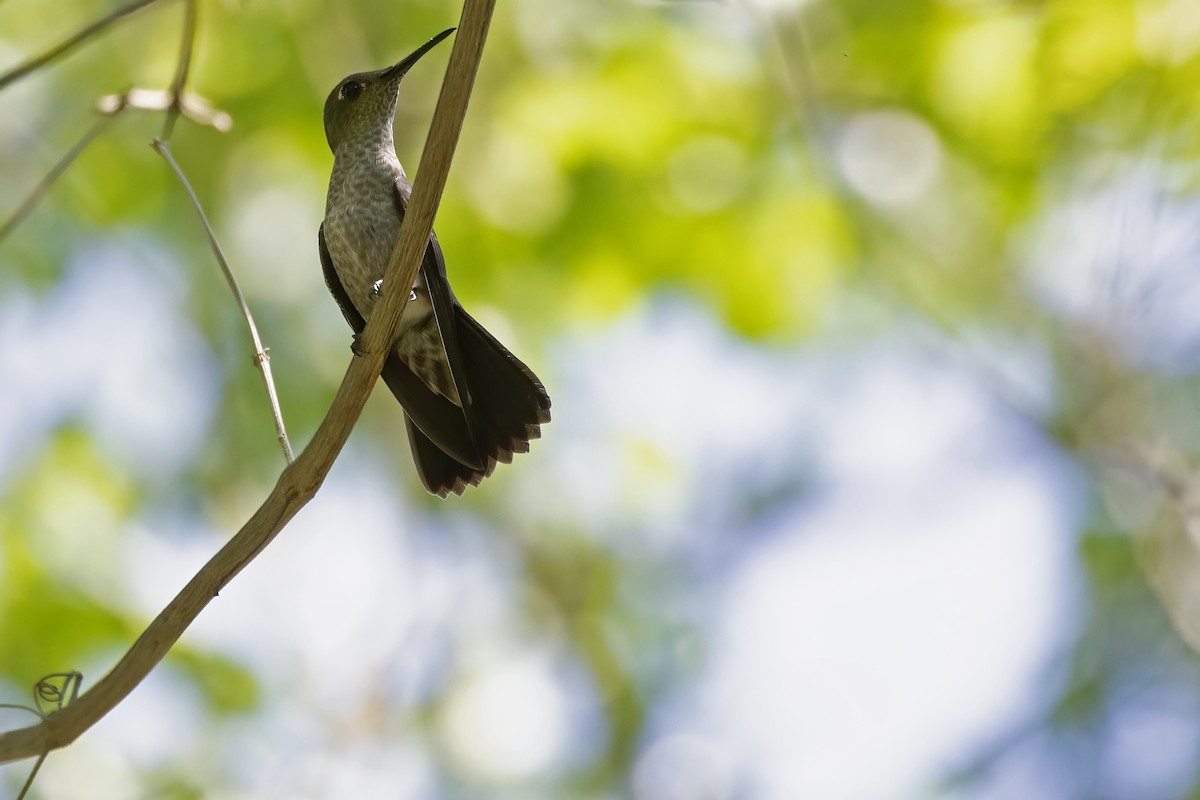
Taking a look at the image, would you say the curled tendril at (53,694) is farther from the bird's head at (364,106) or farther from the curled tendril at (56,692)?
the bird's head at (364,106)

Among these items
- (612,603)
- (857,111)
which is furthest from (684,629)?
(857,111)

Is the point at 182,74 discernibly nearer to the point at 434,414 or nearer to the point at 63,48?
the point at 63,48

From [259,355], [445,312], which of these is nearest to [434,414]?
[445,312]

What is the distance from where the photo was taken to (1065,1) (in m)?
5.04

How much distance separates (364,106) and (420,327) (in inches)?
34.0

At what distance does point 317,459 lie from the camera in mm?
2033

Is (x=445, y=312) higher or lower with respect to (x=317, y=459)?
higher

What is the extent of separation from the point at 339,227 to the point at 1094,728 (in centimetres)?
563

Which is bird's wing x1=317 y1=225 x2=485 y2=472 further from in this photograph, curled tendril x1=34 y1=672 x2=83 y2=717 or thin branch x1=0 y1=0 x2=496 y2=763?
curled tendril x1=34 y1=672 x2=83 y2=717

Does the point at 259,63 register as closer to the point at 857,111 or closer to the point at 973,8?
the point at 857,111

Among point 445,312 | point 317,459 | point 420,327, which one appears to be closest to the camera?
point 317,459

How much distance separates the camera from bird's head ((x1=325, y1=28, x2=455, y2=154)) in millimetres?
4074

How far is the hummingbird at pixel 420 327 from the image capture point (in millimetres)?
3307

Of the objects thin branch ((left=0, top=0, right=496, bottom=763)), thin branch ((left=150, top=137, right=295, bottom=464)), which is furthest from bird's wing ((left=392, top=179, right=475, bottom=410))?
thin branch ((left=0, top=0, right=496, bottom=763))
